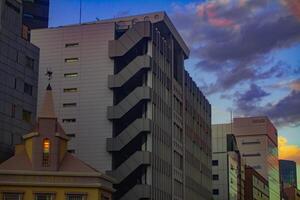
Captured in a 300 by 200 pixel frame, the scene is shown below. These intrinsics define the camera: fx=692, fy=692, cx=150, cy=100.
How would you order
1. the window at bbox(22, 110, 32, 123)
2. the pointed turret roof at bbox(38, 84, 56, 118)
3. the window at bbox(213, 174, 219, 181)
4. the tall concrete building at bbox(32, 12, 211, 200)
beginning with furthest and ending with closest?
the window at bbox(213, 174, 219, 181) → the tall concrete building at bbox(32, 12, 211, 200) → the window at bbox(22, 110, 32, 123) → the pointed turret roof at bbox(38, 84, 56, 118)

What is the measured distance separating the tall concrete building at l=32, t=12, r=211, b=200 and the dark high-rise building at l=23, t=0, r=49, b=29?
55081 mm

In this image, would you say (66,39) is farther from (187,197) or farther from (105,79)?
(187,197)

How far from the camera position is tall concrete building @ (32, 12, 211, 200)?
111 meters

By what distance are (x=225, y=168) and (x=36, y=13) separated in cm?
6271

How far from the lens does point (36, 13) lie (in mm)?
178125

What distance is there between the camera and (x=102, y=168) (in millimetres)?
110875

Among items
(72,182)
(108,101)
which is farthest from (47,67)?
(72,182)

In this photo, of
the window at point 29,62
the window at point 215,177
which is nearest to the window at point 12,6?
the window at point 29,62

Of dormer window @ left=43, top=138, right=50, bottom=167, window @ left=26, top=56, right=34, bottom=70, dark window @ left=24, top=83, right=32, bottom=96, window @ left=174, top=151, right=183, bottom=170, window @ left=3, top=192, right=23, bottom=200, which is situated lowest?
window @ left=3, top=192, right=23, bottom=200

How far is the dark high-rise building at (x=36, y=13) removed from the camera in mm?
175375

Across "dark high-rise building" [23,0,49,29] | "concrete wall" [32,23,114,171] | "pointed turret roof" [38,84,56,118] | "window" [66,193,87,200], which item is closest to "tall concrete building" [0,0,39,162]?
"pointed turret roof" [38,84,56,118]

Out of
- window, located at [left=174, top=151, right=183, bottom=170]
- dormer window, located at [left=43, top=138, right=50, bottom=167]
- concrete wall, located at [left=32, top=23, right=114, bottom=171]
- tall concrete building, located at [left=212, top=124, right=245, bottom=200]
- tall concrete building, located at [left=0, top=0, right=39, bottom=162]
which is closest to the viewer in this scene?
dormer window, located at [left=43, top=138, right=50, bottom=167]

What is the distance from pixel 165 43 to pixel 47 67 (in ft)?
69.8

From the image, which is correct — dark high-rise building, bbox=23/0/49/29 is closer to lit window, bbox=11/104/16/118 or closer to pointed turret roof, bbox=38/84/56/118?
lit window, bbox=11/104/16/118
